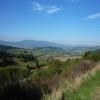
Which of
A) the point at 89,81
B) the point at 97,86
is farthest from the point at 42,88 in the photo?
the point at 89,81

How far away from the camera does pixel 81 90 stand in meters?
11.4

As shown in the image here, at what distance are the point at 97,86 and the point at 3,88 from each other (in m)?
5.03

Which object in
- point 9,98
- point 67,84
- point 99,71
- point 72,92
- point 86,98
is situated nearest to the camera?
point 9,98

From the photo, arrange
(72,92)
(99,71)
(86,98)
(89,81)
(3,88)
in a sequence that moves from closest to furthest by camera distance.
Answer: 1. (3,88)
2. (86,98)
3. (72,92)
4. (89,81)
5. (99,71)

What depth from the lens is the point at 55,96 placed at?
886 cm

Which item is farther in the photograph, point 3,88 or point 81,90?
point 81,90

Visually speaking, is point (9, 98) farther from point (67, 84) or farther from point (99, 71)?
point (99, 71)

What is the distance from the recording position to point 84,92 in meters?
10.9

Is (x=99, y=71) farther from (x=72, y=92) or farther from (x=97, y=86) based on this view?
(x=72, y=92)

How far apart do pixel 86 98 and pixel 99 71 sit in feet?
25.1

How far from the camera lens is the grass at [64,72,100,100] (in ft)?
32.5

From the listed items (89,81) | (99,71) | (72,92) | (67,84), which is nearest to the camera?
(72,92)

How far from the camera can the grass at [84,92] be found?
9.91 m

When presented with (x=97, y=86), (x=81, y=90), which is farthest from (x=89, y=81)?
(x=81, y=90)
